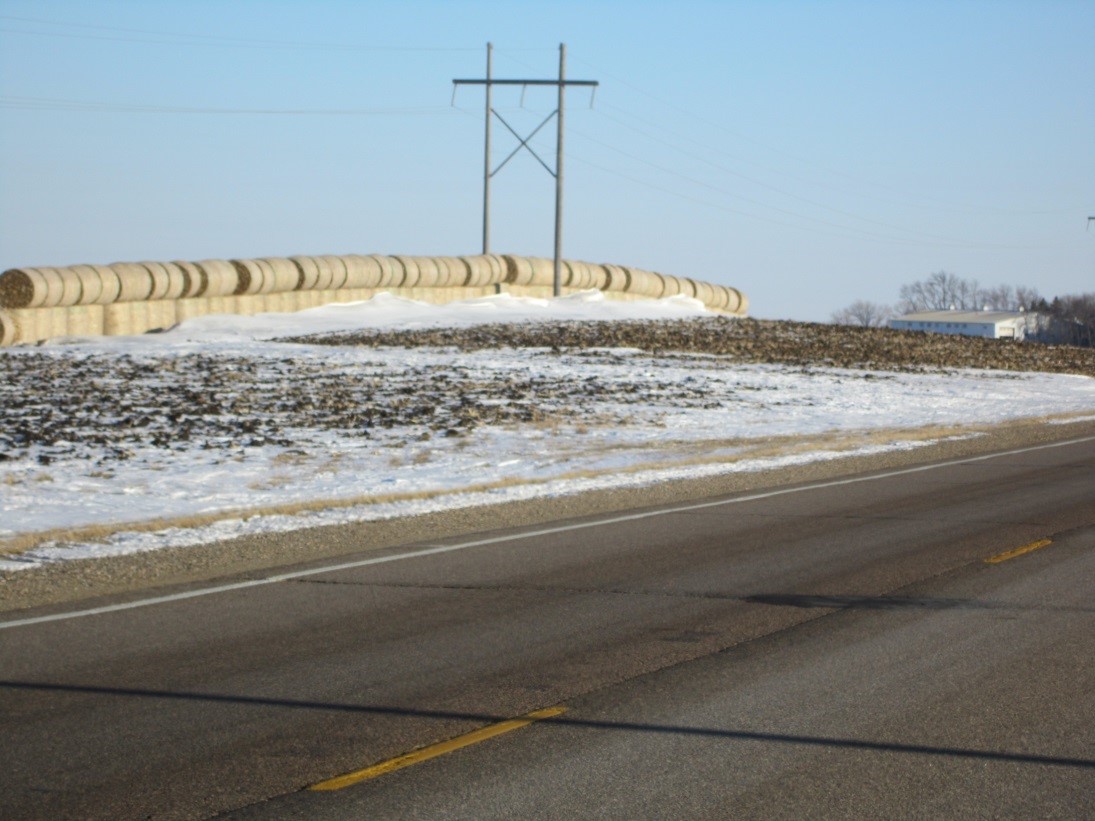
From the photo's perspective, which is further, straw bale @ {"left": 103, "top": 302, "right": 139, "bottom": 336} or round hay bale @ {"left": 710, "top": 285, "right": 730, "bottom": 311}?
round hay bale @ {"left": 710, "top": 285, "right": 730, "bottom": 311}

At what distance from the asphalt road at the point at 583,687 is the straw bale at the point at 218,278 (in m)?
37.8

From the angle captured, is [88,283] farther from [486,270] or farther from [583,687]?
[583,687]

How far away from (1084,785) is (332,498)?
36.1 ft

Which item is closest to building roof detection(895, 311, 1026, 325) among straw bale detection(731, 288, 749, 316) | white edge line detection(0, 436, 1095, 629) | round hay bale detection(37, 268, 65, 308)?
straw bale detection(731, 288, 749, 316)

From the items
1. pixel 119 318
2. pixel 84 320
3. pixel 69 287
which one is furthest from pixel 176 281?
pixel 69 287

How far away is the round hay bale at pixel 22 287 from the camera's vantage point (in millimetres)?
41688

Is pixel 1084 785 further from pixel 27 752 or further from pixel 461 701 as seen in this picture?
pixel 27 752

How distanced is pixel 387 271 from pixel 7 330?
701 inches

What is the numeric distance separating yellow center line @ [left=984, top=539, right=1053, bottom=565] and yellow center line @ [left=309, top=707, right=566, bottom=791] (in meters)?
5.81

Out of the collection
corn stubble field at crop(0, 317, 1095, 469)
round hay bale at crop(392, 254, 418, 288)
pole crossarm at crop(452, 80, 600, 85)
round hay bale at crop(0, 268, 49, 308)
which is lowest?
corn stubble field at crop(0, 317, 1095, 469)

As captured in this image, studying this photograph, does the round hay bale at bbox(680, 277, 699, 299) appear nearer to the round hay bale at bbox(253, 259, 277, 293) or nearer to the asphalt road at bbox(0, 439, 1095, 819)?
the round hay bale at bbox(253, 259, 277, 293)

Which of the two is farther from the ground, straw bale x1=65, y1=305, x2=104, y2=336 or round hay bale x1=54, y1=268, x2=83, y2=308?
round hay bale x1=54, y1=268, x2=83, y2=308

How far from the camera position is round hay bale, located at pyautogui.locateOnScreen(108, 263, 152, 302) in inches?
1788

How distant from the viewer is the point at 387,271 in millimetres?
56156
